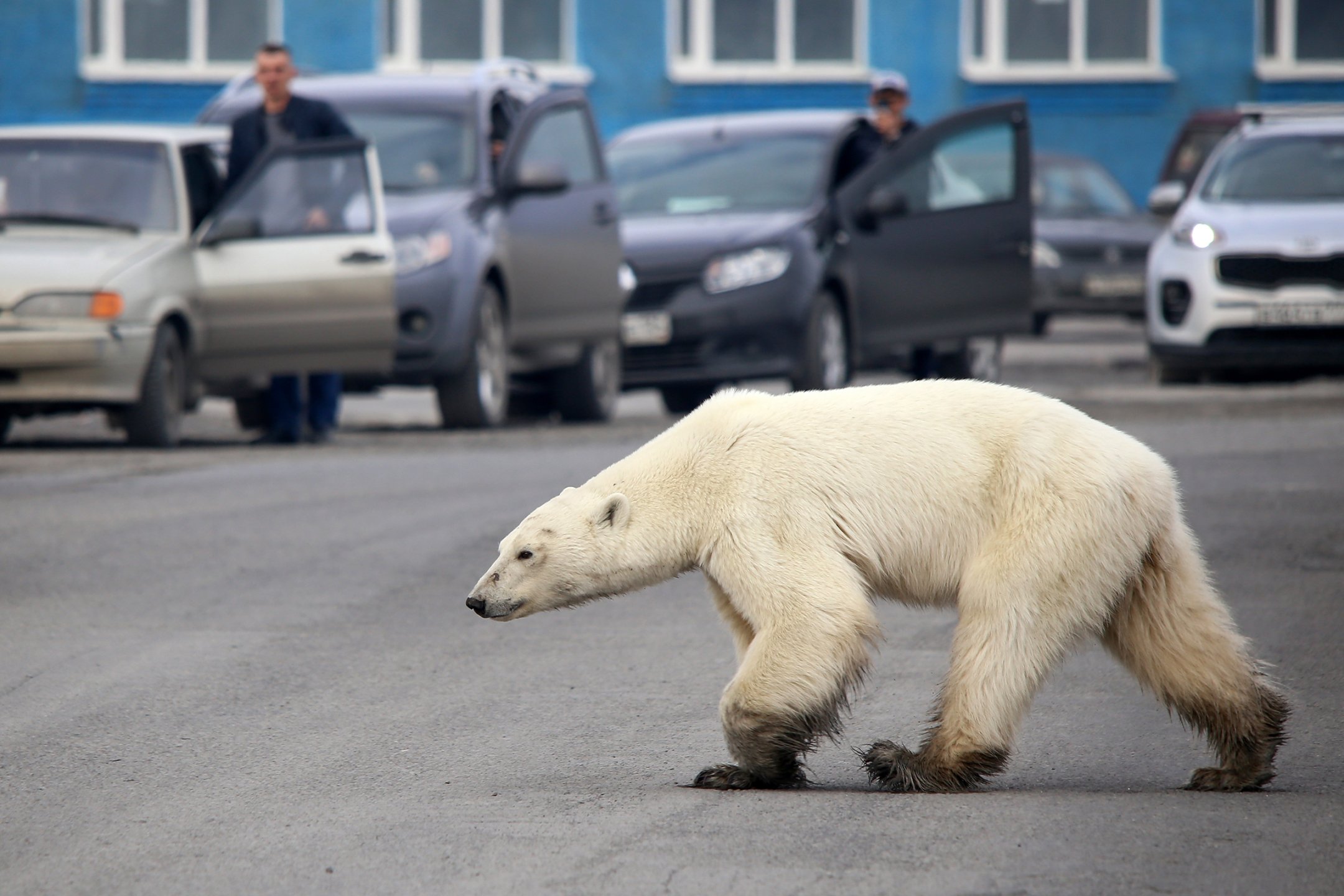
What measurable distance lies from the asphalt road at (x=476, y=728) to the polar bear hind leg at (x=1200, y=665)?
5.8 inches

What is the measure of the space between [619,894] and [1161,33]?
27069 mm

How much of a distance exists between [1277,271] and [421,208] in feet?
20.8

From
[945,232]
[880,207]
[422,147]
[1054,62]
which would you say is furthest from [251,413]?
[1054,62]

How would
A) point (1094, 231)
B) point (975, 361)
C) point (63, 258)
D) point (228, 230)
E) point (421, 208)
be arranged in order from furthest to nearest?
point (1094, 231), point (975, 361), point (421, 208), point (228, 230), point (63, 258)

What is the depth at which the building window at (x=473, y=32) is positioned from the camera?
29.4 m

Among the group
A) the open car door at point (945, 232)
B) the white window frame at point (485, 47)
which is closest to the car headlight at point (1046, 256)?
the open car door at point (945, 232)

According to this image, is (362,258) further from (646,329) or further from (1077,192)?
(1077,192)

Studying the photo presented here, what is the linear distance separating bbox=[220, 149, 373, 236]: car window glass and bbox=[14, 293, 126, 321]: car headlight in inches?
46.5

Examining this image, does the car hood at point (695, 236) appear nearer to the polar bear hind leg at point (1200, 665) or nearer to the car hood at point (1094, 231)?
the car hood at point (1094, 231)

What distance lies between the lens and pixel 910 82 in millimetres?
29469

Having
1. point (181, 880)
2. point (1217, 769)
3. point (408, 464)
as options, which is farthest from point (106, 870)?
point (408, 464)

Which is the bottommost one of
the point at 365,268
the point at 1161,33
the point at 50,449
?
the point at 50,449

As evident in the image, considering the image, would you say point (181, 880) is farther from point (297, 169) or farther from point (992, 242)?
point (992, 242)

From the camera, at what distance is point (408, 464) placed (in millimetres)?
12312
